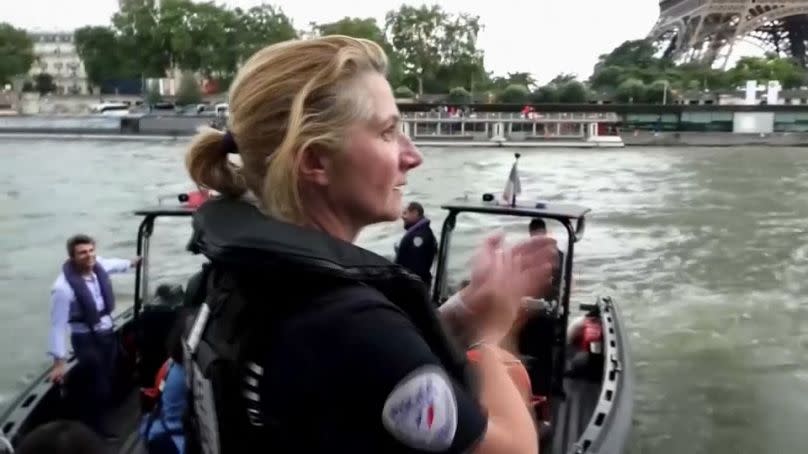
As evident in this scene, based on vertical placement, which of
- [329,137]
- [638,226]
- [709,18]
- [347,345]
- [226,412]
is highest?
[709,18]

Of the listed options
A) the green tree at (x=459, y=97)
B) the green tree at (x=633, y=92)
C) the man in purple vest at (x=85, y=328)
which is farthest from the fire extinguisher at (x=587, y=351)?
the green tree at (x=459, y=97)

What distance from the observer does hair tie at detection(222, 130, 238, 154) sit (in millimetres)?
1314

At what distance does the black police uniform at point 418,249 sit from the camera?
7.04m

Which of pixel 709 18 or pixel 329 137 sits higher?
pixel 709 18

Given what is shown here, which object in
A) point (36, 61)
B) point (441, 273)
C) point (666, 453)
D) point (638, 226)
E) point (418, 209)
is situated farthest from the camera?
point (36, 61)

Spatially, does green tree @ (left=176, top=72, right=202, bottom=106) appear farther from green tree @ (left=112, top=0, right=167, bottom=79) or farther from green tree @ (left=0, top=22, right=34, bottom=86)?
green tree @ (left=0, top=22, right=34, bottom=86)

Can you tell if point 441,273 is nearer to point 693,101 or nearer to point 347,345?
point 347,345

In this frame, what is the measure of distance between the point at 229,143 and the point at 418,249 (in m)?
5.80

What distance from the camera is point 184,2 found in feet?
256

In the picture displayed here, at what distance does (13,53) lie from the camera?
3342 inches

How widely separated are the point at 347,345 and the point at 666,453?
6.91 meters

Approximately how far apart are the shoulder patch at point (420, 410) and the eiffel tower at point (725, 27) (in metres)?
66.5

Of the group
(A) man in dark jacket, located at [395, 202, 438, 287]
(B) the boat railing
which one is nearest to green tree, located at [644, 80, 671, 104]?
(B) the boat railing

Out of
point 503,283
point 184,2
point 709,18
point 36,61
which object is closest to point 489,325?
point 503,283
